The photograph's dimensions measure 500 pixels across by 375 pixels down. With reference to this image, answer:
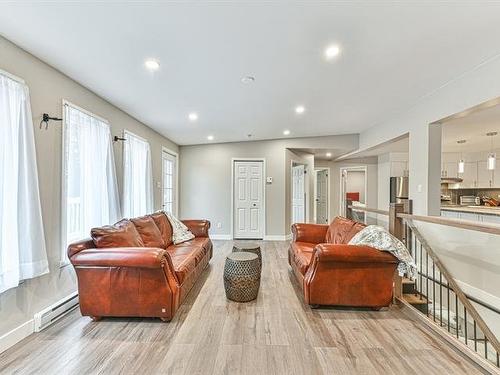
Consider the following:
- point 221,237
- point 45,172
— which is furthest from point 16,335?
point 221,237

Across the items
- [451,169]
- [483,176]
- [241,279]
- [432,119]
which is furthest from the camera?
[451,169]

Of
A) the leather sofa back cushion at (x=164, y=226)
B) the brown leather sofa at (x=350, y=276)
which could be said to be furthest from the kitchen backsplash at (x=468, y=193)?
the leather sofa back cushion at (x=164, y=226)

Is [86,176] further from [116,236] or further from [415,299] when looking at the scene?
[415,299]

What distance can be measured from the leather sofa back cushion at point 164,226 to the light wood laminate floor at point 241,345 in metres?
1.27

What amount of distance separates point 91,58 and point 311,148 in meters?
5.06

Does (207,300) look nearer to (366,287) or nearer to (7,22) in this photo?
(366,287)

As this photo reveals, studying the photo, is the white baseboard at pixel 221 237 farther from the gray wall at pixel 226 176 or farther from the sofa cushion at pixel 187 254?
the sofa cushion at pixel 187 254

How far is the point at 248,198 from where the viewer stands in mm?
6652

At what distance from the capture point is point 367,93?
3623 mm

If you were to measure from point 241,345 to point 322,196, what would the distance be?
23.7ft

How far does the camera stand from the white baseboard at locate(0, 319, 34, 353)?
201cm

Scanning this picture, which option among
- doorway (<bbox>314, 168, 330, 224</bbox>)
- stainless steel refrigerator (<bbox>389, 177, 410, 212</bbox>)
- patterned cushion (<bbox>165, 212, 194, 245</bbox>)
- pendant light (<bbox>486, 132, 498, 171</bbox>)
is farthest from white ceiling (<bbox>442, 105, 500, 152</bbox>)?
patterned cushion (<bbox>165, 212, 194, 245</bbox>)

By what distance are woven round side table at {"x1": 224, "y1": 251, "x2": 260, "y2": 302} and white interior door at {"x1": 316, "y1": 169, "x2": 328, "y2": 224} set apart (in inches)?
237

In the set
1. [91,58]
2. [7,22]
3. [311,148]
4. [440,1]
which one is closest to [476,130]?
[311,148]
